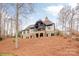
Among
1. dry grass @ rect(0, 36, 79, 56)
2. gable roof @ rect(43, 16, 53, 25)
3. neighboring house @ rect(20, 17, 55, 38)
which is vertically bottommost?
dry grass @ rect(0, 36, 79, 56)

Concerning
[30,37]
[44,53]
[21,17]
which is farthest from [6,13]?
[44,53]

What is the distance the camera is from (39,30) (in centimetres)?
224

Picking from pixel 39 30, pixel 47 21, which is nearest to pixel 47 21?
pixel 47 21

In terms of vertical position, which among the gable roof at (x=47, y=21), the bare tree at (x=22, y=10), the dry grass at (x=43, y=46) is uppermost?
the bare tree at (x=22, y=10)

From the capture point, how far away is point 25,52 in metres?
2.23

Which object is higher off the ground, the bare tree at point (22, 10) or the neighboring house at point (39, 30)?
the bare tree at point (22, 10)

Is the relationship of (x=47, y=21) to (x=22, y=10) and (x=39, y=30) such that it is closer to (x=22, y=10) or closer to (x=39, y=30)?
(x=39, y=30)

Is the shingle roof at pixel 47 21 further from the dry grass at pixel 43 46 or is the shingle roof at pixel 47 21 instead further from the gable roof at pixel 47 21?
the dry grass at pixel 43 46

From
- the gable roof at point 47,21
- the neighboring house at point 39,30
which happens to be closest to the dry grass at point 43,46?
the neighboring house at point 39,30

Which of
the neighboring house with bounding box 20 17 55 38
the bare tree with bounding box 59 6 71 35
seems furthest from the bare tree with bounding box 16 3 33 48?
the bare tree with bounding box 59 6 71 35

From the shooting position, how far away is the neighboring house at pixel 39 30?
2215 mm

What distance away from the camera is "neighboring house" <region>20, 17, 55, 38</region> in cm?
221

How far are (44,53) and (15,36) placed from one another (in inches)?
13.4

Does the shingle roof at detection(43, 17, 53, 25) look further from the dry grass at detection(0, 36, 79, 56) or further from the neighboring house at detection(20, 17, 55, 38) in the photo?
the dry grass at detection(0, 36, 79, 56)
